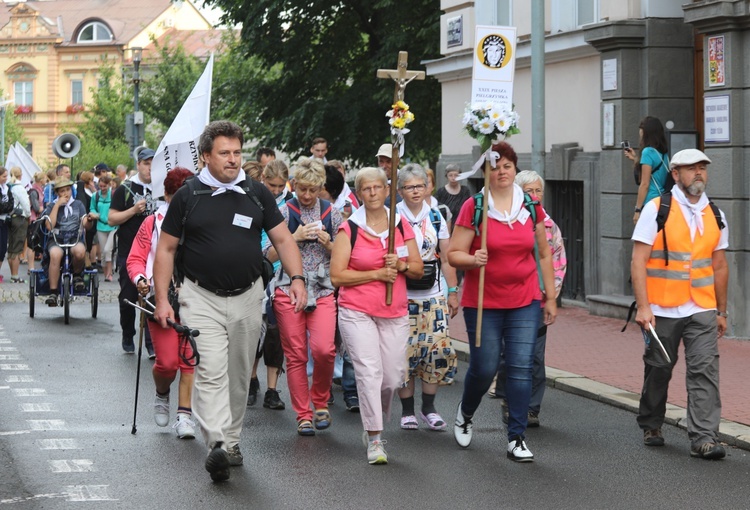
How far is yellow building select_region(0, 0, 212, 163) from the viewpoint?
95.7 metres

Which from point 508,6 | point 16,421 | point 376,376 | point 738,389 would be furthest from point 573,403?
point 508,6

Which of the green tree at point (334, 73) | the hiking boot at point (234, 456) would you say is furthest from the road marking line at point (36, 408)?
the green tree at point (334, 73)

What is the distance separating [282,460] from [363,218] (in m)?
1.48

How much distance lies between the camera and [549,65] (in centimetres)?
1902

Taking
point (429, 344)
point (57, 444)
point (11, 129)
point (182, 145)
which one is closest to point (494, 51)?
point (182, 145)

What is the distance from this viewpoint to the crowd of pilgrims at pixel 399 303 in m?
8.52

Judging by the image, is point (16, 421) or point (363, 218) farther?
point (16, 421)

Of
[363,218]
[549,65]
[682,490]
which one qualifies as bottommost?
[682,490]

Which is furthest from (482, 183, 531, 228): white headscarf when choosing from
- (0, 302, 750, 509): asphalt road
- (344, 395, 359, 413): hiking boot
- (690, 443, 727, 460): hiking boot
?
(344, 395, 359, 413): hiking boot

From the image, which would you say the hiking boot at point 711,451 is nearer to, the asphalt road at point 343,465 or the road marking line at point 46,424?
the asphalt road at point 343,465

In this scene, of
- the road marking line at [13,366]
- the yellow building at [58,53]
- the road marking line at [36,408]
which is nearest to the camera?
the road marking line at [36,408]

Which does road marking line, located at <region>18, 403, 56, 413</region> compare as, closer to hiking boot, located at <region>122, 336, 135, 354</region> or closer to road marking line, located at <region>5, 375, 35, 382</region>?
road marking line, located at <region>5, 375, 35, 382</region>

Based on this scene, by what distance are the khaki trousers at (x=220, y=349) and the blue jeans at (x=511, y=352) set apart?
4.31ft

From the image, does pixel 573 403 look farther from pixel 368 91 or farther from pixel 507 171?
pixel 368 91
